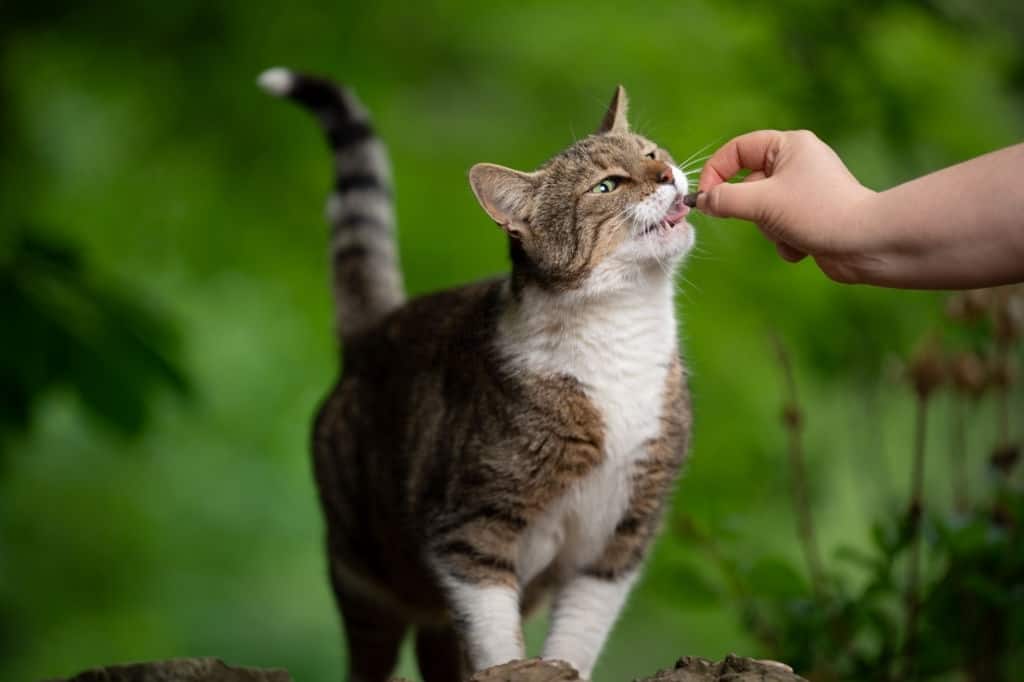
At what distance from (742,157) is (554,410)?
65 cm

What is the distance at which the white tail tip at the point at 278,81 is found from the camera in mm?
3227

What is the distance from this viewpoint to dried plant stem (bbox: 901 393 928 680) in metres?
2.75

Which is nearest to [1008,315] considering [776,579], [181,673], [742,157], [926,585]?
[926,585]

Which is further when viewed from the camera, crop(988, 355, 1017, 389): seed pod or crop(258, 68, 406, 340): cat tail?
crop(258, 68, 406, 340): cat tail

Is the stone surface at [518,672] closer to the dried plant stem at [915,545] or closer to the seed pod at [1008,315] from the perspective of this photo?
the dried plant stem at [915,545]

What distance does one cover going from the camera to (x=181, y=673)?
1.97 m

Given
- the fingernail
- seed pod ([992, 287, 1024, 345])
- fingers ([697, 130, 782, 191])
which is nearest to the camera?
fingers ([697, 130, 782, 191])

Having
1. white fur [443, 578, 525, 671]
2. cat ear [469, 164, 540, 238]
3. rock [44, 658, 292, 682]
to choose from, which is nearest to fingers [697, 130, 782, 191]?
cat ear [469, 164, 540, 238]

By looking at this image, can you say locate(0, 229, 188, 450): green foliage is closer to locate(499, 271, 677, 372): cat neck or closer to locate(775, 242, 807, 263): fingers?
locate(499, 271, 677, 372): cat neck

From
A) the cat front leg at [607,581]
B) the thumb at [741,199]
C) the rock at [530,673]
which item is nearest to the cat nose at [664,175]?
the thumb at [741,199]

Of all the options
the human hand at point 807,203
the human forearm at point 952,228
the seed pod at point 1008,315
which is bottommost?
the human forearm at point 952,228

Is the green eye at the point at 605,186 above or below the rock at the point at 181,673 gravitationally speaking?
above

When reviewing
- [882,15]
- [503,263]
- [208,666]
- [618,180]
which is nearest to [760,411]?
[503,263]

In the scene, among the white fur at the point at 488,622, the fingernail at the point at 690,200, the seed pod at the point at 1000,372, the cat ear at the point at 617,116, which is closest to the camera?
the fingernail at the point at 690,200
